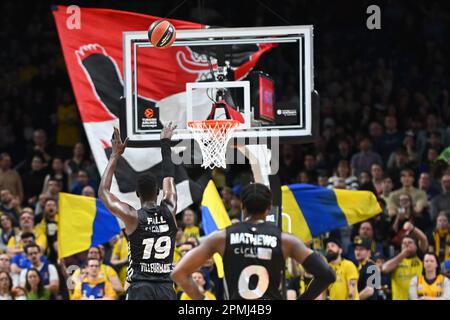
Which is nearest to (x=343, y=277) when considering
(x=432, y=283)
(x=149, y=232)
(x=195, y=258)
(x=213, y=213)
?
(x=432, y=283)

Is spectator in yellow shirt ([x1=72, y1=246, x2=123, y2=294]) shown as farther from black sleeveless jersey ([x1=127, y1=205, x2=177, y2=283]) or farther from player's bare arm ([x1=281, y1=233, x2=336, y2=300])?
player's bare arm ([x1=281, y1=233, x2=336, y2=300])

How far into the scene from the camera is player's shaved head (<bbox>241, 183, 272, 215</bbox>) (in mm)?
8250

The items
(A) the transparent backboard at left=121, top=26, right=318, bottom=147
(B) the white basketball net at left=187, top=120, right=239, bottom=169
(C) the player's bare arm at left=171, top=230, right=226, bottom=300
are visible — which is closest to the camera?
(C) the player's bare arm at left=171, top=230, right=226, bottom=300

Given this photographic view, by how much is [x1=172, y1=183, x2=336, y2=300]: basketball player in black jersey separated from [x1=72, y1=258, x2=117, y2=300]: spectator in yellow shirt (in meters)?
6.46

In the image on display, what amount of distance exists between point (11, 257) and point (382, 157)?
18.0 feet

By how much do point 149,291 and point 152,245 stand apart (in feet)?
1.29

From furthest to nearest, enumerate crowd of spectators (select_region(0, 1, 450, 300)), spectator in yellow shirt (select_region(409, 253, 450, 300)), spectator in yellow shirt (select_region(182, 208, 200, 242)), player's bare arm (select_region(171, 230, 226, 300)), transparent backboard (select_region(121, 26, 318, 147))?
spectator in yellow shirt (select_region(182, 208, 200, 242)) < crowd of spectators (select_region(0, 1, 450, 300)) < spectator in yellow shirt (select_region(409, 253, 450, 300)) < transparent backboard (select_region(121, 26, 318, 147)) < player's bare arm (select_region(171, 230, 226, 300))

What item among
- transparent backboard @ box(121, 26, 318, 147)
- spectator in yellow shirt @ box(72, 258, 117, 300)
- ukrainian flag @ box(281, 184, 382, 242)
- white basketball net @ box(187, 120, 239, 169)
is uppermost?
transparent backboard @ box(121, 26, 318, 147)

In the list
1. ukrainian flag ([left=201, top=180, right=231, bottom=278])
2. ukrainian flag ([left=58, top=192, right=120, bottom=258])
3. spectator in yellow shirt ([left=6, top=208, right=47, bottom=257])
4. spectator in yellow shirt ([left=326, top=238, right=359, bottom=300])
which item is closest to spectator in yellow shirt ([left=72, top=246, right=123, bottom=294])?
ukrainian flag ([left=58, top=192, right=120, bottom=258])

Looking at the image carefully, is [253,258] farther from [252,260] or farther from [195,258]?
[195,258]

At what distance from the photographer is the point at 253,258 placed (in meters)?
8.18

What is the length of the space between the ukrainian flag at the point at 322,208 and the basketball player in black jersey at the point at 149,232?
5.04 metres

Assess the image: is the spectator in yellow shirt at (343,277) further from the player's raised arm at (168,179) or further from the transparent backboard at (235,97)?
the player's raised arm at (168,179)

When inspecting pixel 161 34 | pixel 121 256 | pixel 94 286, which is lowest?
pixel 94 286
